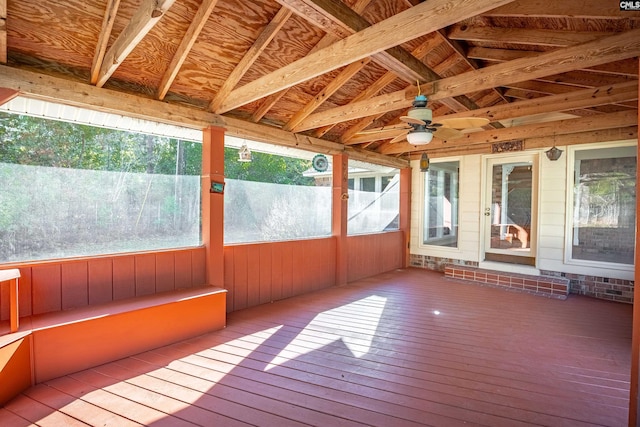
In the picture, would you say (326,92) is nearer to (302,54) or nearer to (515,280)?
(302,54)

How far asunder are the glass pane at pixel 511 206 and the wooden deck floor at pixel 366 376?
6.30ft

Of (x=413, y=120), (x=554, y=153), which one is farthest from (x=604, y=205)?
(x=413, y=120)

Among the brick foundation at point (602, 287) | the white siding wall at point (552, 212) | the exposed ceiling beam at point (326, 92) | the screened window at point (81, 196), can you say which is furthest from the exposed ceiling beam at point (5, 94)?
Result: the brick foundation at point (602, 287)

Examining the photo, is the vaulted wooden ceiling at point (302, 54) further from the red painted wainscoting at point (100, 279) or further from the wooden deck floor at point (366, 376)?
the wooden deck floor at point (366, 376)

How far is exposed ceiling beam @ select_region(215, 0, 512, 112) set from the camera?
1997mm

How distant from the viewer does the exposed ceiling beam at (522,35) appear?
107 inches

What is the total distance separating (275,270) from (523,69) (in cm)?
359

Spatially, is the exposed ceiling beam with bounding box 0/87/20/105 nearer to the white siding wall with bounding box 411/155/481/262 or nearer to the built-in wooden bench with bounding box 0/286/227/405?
the built-in wooden bench with bounding box 0/286/227/405

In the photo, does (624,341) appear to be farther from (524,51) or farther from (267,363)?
(267,363)

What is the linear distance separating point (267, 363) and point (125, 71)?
294cm

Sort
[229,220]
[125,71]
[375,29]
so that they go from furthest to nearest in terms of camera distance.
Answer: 1. [229,220]
2. [125,71]
3. [375,29]

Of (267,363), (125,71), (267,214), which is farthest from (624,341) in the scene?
(125,71)

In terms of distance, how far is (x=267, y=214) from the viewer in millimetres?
4504

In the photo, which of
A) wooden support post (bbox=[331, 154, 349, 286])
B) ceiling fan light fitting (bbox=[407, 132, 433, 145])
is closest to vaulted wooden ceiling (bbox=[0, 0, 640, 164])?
ceiling fan light fitting (bbox=[407, 132, 433, 145])
